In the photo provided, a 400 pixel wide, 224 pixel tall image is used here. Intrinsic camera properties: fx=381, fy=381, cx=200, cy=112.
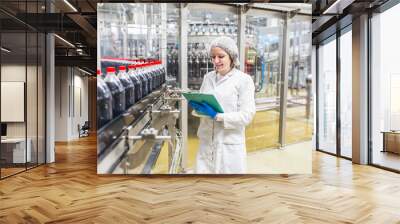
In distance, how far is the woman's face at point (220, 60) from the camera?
5.55 meters

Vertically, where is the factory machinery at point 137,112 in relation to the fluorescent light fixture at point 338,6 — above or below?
below

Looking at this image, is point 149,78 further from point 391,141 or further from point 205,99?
point 391,141

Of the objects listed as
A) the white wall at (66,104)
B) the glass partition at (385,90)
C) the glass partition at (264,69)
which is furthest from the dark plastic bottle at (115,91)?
the white wall at (66,104)

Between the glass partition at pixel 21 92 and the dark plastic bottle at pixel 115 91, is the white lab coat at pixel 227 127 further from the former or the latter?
the glass partition at pixel 21 92

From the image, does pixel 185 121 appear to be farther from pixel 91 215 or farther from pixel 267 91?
pixel 91 215

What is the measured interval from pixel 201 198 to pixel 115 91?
2158 mm

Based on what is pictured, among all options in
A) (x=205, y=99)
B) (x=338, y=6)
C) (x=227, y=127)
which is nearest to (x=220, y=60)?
(x=205, y=99)

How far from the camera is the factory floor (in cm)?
565

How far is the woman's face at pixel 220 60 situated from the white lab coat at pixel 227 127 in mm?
85

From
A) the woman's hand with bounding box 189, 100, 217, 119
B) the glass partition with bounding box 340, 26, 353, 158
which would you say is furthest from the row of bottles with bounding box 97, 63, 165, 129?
the glass partition with bounding box 340, 26, 353, 158

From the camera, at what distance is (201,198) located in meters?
4.47

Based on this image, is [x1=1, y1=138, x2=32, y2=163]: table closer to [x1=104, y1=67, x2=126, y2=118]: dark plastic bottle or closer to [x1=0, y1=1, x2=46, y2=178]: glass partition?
[x1=0, y1=1, x2=46, y2=178]: glass partition

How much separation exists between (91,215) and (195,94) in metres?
2.34

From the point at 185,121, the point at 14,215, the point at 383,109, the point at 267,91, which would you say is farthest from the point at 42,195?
the point at 383,109
